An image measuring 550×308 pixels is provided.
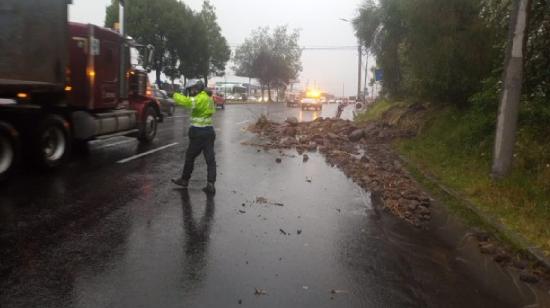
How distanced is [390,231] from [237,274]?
8.57 ft

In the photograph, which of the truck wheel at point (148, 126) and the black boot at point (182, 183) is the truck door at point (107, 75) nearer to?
the truck wheel at point (148, 126)

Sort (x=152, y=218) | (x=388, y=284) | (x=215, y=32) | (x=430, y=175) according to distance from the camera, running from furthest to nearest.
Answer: (x=215, y=32) → (x=430, y=175) → (x=152, y=218) → (x=388, y=284)

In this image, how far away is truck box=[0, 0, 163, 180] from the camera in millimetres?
7418

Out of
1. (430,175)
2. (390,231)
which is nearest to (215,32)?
(430,175)

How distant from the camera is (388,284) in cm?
455

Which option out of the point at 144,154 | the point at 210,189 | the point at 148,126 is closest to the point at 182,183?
the point at 210,189

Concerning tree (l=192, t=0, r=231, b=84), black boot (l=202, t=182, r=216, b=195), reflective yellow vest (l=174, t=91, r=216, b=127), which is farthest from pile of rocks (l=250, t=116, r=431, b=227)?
tree (l=192, t=0, r=231, b=84)

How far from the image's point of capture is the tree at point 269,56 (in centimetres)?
6794

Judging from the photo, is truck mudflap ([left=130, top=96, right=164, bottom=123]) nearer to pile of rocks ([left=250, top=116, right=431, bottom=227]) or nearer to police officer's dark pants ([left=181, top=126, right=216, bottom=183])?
pile of rocks ([left=250, top=116, right=431, bottom=227])

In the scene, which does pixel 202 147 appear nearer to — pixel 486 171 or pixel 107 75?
pixel 107 75

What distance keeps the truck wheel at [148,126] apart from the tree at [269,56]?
54.8 metres

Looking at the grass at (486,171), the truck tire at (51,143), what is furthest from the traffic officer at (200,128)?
the grass at (486,171)

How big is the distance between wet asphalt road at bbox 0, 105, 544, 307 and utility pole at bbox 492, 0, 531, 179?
2198mm

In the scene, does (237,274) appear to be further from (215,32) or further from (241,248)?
(215,32)
